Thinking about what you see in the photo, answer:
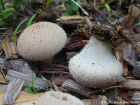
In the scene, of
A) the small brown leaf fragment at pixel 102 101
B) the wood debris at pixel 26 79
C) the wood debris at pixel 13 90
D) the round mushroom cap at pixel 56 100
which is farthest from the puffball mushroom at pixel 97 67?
the wood debris at pixel 13 90

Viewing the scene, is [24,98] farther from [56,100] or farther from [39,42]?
[39,42]

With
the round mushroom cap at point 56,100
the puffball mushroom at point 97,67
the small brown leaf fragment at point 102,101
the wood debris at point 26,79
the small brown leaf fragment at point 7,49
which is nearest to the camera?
the round mushroom cap at point 56,100

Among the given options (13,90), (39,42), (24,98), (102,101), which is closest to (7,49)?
(39,42)

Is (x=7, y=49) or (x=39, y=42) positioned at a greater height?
(x=39, y=42)

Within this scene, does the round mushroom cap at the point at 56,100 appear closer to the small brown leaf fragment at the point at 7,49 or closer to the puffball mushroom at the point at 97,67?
the puffball mushroom at the point at 97,67

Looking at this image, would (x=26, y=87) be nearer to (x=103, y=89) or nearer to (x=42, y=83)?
(x=42, y=83)

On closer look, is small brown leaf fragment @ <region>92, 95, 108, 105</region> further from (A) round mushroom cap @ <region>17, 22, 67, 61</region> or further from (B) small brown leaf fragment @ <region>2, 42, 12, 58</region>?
(B) small brown leaf fragment @ <region>2, 42, 12, 58</region>

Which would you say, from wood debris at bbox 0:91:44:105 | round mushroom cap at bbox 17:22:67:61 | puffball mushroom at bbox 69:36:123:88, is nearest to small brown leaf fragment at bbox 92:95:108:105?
puffball mushroom at bbox 69:36:123:88
